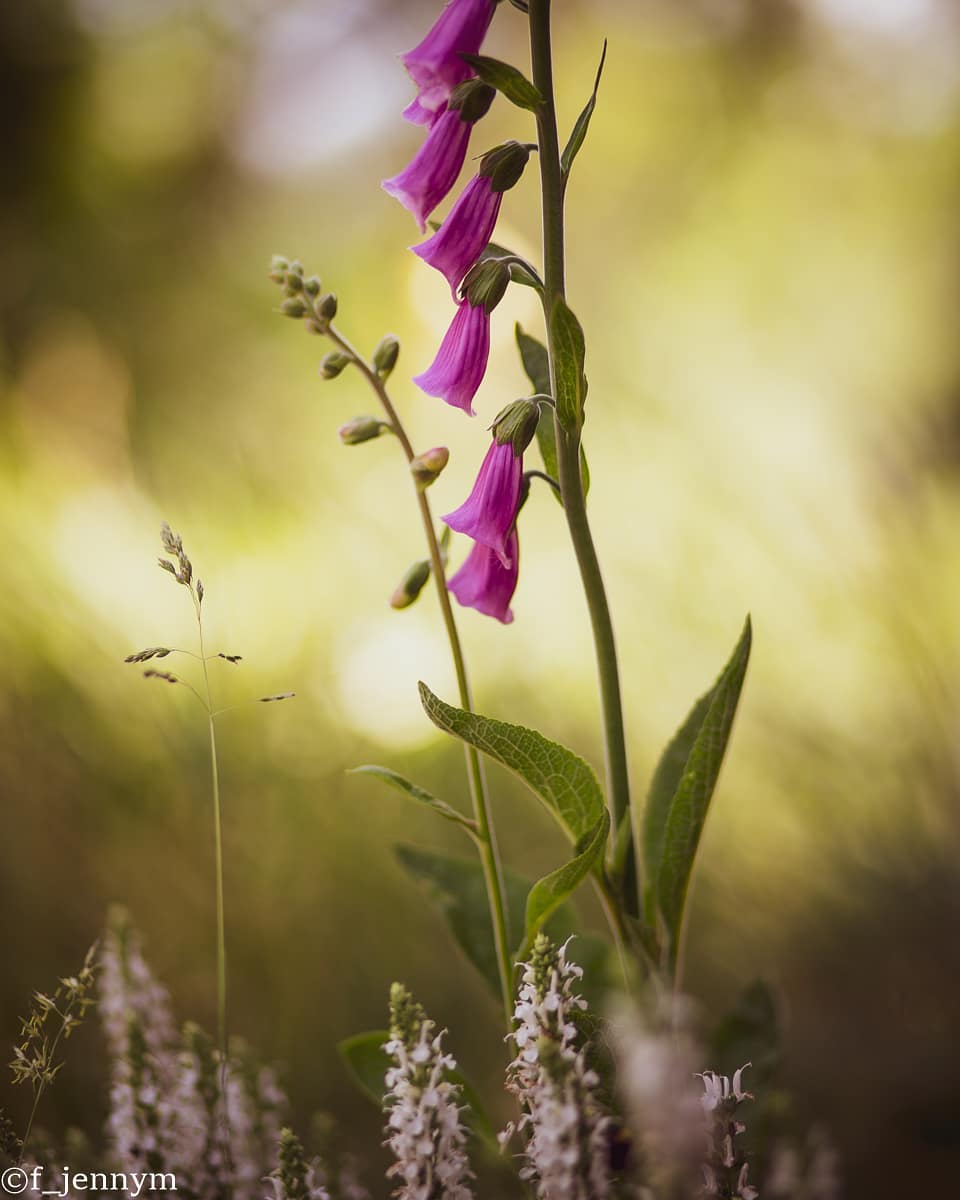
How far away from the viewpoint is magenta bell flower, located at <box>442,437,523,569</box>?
17.3 inches

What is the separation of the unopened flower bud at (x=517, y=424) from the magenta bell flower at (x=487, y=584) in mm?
58

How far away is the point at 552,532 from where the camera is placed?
46.0 inches

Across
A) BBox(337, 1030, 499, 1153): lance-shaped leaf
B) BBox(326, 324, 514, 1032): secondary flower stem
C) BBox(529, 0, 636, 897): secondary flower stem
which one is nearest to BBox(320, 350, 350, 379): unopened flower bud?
BBox(326, 324, 514, 1032): secondary flower stem

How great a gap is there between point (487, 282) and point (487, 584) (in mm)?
150

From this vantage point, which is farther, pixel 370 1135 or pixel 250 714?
pixel 250 714

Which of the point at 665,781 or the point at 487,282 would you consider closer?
the point at 487,282

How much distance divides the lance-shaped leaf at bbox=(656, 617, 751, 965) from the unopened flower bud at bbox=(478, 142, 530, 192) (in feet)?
0.75

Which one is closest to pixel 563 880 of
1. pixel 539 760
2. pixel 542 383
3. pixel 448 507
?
pixel 539 760

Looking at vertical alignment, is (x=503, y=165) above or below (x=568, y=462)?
above

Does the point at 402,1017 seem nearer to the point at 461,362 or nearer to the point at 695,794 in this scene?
the point at 695,794

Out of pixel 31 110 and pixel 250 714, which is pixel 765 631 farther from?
pixel 31 110

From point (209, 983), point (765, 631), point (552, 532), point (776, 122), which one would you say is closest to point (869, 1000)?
point (765, 631)

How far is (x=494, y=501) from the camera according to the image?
443 millimetres

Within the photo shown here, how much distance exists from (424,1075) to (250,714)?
54cm
